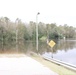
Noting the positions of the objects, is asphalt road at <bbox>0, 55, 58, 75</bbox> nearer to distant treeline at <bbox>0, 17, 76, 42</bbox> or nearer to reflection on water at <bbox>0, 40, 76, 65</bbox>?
reflection on water at <bbox>0, 40, 76, 65</bbox>

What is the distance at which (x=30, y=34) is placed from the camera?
101312 mm

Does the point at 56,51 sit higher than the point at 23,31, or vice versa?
the point at 23,31

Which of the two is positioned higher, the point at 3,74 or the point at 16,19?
the point at 16,19

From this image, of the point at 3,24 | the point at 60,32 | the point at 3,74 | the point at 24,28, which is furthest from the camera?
the point at 60,32

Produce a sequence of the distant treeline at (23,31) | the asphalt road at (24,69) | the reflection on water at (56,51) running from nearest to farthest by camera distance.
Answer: the asphalt road at (24,69) < the reflection on water at (56,51) < the distant treeline at (23,31)

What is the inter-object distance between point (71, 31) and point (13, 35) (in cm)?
4831

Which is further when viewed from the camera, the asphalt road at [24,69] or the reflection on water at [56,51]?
the reflection on water at [56,51]

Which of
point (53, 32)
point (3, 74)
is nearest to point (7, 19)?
point (53, 32)

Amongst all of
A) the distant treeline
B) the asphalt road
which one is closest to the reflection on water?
the asphalt road

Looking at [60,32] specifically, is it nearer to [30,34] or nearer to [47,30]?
[47,30]

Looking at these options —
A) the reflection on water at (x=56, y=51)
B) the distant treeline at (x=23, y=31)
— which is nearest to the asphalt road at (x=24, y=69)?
the reflection on water at (x=56, y=51)

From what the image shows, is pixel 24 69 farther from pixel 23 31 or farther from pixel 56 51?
pixel 23 31

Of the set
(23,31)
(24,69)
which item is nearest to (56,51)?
(24,69)

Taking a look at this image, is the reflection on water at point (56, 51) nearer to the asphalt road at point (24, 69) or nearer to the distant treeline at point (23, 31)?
the asphalt road at point (24, 69)
